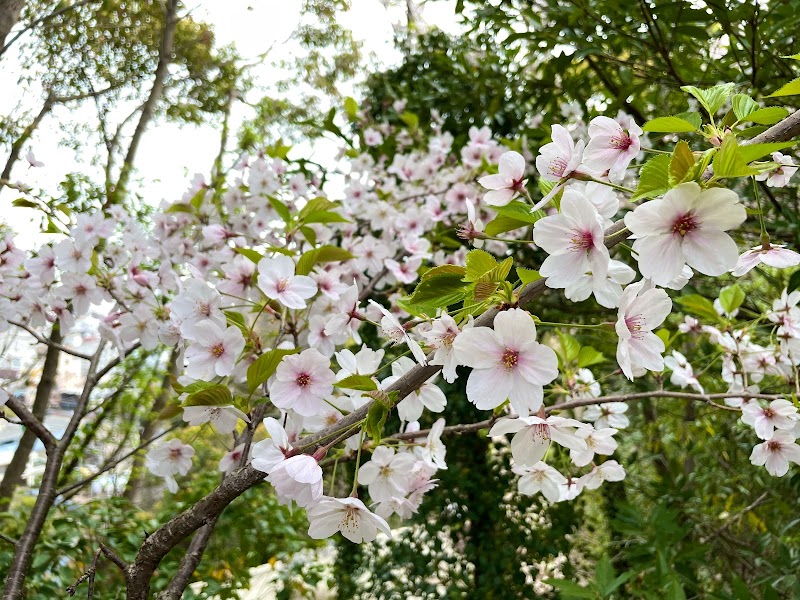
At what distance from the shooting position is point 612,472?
798 mm

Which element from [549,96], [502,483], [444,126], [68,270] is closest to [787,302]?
[549,96]

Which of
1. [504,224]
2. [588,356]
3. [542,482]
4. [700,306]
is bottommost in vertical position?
[542,482]

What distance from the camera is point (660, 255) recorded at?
1.31 ft

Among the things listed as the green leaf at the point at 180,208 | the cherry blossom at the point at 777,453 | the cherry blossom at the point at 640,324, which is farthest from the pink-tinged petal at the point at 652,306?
the green leaf at the point at 180,208

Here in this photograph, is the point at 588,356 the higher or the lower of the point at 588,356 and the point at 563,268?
the higher

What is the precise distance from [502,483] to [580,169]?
1.82m

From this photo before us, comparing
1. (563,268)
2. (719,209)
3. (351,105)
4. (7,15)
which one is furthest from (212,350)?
(351,105)

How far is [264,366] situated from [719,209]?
445 mm

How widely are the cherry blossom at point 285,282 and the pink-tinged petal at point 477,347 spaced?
0.30 meters

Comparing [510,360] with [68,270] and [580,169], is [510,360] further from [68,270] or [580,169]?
[68,270]

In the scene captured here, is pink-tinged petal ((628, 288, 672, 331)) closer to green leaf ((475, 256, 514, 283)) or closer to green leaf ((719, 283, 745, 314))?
green leaf ((475, 256, 514, 283))

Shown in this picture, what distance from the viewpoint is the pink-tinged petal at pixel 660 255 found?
39 cm

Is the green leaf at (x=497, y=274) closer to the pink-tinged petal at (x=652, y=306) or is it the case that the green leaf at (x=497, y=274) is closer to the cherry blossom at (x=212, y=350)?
the pink-tinged petal at (x=652, y=306)

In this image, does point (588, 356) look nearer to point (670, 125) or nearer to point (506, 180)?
point (506, 180)
